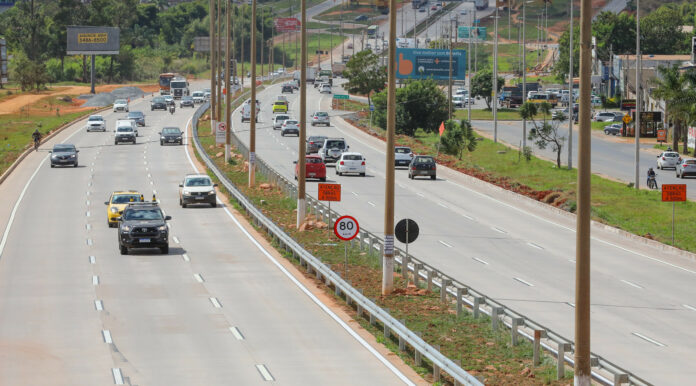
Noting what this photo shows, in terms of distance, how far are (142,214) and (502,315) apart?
58.2 feet

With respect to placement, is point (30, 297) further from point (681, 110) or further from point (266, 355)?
point (681, 110)

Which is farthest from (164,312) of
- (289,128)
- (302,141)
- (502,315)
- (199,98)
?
(199,98)

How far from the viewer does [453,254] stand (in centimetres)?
4009

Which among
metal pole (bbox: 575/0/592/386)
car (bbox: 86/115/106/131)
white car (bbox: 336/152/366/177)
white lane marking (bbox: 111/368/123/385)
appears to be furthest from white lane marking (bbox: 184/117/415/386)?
car (bbox: 86/115/106/131)

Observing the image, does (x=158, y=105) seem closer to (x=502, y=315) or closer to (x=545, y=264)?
(x=545, y=264)

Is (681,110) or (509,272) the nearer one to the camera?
(509,272)

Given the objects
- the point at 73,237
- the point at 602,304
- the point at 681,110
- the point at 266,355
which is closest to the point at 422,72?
the point at 681,110

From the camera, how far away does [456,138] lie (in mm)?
83375

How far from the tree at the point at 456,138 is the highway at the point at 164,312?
111 feet

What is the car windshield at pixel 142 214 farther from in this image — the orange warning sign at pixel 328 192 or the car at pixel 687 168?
the car at pixel 687 168

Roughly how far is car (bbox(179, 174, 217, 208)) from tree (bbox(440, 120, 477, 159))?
111 feet

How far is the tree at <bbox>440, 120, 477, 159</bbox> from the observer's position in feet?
274

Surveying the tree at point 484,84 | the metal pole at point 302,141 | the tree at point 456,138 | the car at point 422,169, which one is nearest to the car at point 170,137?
the tree at point 456,138

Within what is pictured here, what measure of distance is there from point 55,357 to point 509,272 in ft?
59.3
